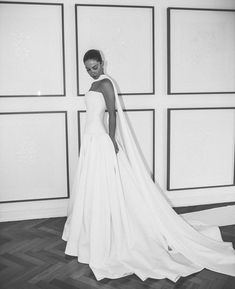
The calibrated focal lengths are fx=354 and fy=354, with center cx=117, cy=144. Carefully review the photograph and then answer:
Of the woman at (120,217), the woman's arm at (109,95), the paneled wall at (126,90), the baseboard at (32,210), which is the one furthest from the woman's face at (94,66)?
the baseboard at (32,210)

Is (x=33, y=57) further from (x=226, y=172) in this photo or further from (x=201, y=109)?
(x=226, y=172)

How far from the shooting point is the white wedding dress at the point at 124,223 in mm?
2414

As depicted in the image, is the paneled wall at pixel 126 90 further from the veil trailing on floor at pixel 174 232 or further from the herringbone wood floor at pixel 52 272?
the veil trailing on floor at pixel 174 232

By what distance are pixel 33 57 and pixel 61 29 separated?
1.23 feet

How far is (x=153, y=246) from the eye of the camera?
2500 millimetres

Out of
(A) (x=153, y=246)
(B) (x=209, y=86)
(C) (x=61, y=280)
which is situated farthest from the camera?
(B) (x=209, y=86)

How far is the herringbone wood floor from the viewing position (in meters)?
2.21

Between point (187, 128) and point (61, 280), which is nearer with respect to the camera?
point (61, 280)

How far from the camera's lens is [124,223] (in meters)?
2.54

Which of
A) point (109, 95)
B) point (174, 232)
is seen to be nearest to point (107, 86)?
point (109, 95)

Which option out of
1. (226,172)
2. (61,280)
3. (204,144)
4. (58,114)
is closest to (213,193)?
(226,172)

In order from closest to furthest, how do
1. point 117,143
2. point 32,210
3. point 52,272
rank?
point 52,272 → point 117,143 → point 32,210

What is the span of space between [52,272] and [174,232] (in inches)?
35.5

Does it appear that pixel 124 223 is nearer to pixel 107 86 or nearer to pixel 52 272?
pixel 52 272
